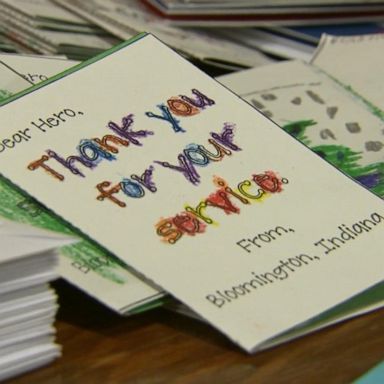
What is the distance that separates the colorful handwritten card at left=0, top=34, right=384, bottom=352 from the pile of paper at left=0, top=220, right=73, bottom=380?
0.24 feet

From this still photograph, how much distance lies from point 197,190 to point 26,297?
0.17 meters

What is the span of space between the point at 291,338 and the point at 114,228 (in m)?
0.14

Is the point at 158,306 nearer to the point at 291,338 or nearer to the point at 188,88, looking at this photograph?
the point at 291,338

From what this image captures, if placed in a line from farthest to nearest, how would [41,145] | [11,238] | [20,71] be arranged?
1. [20,71]
2. [41,145]
3. [11,238]

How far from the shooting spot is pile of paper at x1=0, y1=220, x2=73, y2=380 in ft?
2.10

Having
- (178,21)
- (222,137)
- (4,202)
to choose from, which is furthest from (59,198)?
(178,21)

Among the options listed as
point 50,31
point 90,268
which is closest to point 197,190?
point 90,268

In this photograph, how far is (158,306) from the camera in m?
0.72

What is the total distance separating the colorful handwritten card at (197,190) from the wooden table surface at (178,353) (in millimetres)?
27

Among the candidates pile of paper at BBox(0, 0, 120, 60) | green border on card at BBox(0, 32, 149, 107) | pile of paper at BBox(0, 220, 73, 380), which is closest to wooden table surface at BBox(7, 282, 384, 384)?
pile of paper at BBox(0, 220, 73, 380)

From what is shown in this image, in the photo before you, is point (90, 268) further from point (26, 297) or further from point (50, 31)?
point (50, 31)

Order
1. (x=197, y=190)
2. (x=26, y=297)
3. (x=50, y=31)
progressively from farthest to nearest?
(x=50, y=31), (x=197, y=190), (x=26, y=297)

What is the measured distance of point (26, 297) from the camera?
2.16 ft

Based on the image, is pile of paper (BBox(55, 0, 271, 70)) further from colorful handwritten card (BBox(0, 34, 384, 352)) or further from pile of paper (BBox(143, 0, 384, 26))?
colorful handwritten card (BBox(0, 34, 384, 352))
